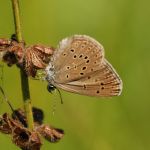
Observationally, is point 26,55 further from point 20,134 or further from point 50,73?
point 20,134

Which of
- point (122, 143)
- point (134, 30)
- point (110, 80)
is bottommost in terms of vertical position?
point (122, 143)

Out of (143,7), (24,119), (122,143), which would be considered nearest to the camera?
(24,119)

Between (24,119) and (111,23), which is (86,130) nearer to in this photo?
(111,23)

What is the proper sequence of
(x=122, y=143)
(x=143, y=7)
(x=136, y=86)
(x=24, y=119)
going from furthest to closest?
(x=143, y=7) → (x=136, y=86) → (x=122, y=143) → (x=24, y=119)

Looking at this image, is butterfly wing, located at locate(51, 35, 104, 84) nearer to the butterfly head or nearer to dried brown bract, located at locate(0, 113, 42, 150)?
the butterfly head

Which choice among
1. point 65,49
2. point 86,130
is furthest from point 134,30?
point 65,49

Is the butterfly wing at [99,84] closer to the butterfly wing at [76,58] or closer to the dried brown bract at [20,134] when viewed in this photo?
the butterfly wing at [76,58]

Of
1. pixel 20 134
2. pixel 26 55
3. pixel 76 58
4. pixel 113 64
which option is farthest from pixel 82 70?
pixel 113 64

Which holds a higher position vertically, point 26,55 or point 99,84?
point 26,55
